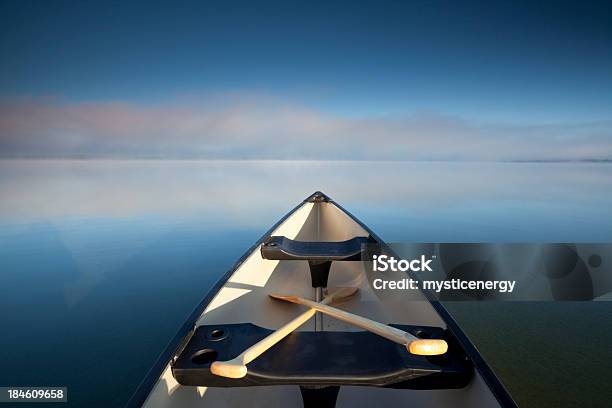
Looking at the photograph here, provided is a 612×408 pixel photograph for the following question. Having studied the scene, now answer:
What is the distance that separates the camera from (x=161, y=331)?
389 cm

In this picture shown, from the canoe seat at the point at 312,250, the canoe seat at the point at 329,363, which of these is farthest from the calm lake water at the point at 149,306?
the canoe seat at the point at 329,363

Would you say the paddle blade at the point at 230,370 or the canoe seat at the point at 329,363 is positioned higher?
the paddle blade at the point at 230,370

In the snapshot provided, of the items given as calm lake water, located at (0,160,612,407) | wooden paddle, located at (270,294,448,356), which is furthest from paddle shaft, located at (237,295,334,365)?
calm lake water, located at (0,160,612,407)

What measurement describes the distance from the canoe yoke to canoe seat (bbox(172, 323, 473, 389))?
1.36m

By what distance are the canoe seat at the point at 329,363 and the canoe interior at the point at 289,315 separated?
0.15 meters

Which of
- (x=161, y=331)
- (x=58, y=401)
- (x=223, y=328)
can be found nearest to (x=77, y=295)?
(x=161, y=331)

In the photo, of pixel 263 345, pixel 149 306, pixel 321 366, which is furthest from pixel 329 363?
pixel 149 306

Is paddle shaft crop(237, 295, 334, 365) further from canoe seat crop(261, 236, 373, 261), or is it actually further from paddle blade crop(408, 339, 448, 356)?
canoe seat crop(261, 236, 373, 261)

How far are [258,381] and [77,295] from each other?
536 cm

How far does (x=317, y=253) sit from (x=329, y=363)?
5.64 feet

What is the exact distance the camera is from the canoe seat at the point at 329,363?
1301 millimetres

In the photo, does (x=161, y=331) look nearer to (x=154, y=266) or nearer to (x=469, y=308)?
(x=154, y=266)

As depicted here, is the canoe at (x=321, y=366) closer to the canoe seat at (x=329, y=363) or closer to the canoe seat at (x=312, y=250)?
the canoe seat at (x=329, y=363)

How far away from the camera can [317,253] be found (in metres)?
3.08
